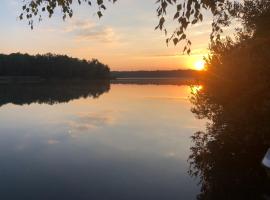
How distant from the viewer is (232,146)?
2178 cm

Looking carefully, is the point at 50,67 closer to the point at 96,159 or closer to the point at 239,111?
the point at 96,159

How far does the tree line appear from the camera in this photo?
14575 cm

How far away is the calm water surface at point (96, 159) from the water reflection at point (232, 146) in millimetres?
806

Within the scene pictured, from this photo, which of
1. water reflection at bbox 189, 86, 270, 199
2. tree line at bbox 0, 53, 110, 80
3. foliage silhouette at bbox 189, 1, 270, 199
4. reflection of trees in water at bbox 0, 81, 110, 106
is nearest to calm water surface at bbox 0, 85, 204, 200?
water reflection at bbox 189, 86, 270, 199

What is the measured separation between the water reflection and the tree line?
12893cm

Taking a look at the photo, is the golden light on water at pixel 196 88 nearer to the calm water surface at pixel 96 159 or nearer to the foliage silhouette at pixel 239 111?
the foliage silhouette at pixel 239 111

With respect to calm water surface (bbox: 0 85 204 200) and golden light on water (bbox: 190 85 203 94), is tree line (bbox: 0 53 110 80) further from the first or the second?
golden light on water (bbox: 190 85 203 94)

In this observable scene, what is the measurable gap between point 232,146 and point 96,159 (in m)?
7.44

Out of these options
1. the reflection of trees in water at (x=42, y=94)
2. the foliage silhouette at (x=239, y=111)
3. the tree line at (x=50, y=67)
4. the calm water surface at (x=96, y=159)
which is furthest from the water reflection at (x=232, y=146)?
the tree line at (x=50, y=67)

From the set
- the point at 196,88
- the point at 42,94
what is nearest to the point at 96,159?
the point at 196,88

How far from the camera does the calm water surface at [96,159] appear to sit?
1416cm

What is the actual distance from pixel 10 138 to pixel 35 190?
39.0 feet

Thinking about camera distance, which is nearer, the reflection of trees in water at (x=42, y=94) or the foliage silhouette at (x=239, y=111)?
the foliage silhouette at (x=239, y=111)

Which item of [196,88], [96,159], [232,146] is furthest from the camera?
[196,88]
